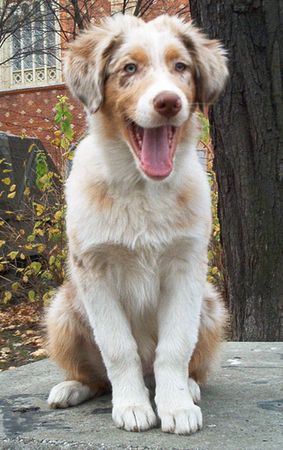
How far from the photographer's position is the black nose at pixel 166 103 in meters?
2.17

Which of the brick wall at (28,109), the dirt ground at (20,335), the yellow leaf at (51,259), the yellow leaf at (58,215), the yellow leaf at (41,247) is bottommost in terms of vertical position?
the dirt ground at (20,335)

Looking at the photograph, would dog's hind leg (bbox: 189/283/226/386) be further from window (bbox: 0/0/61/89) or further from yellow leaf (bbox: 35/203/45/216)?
window (bbox: 0/0/61/89)

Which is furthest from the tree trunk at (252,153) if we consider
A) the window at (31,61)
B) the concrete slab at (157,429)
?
the window at (31,61)

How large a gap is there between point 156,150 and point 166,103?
22 centimetres

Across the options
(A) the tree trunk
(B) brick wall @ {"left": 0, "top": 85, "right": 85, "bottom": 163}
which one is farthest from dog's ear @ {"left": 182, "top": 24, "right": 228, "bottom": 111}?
(B) brick wall @ {"left": 0, "top": 85, "right": 85, "bottom": 163}

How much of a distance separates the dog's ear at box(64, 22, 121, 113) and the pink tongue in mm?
254

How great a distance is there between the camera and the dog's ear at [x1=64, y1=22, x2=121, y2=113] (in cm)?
245

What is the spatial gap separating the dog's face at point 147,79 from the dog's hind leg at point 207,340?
0.71 metres

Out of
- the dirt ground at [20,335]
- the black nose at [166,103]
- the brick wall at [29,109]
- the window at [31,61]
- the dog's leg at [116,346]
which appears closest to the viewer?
the black nose at [166,103]

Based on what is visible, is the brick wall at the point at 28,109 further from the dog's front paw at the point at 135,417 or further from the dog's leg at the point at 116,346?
the dog's front paw at the point at 135,417

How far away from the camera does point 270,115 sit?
4.11m

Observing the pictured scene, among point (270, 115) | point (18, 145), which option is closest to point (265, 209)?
point (270, 115)

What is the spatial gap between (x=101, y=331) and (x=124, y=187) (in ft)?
1.71

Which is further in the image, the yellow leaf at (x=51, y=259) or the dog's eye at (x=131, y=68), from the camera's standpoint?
the yellow leaf at (x=51, y=259)
